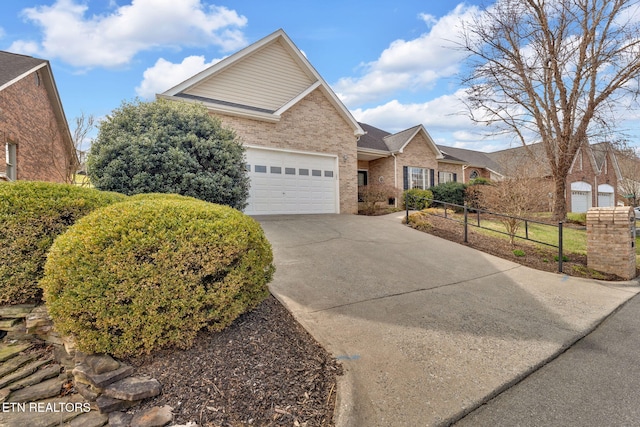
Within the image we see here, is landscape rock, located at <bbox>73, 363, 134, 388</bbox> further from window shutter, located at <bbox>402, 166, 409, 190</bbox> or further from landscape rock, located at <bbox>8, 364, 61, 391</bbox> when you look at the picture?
window shutter, located at <bbox>402, 166, 409, 190</bbox>

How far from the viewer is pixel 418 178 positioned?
18.5m

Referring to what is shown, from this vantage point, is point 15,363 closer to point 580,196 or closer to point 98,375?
point 98,375

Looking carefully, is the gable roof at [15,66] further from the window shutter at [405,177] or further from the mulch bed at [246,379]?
the window shutter at [405,177]

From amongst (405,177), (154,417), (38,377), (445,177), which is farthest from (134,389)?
(445,177)

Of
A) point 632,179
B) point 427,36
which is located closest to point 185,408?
point 427,36

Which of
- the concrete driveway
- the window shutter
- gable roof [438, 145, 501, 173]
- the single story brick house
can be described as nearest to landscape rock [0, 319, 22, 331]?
the concrete driveway

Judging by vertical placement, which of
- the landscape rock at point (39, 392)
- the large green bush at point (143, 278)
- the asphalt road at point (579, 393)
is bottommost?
the asphalt road at point (579, 393)

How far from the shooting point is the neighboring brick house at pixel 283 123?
1155 cm

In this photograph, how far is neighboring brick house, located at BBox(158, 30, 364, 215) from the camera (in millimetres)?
11547

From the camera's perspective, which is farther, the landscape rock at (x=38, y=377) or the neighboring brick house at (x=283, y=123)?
the neighboring brick house at (x=283, y=123)

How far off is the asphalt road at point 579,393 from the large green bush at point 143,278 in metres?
2.26

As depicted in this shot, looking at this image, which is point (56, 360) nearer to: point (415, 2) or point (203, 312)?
point (203, 312)

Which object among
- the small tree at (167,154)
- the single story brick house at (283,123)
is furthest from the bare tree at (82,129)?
the small tree at (167,154)

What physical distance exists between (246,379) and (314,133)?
1157 centimetres
